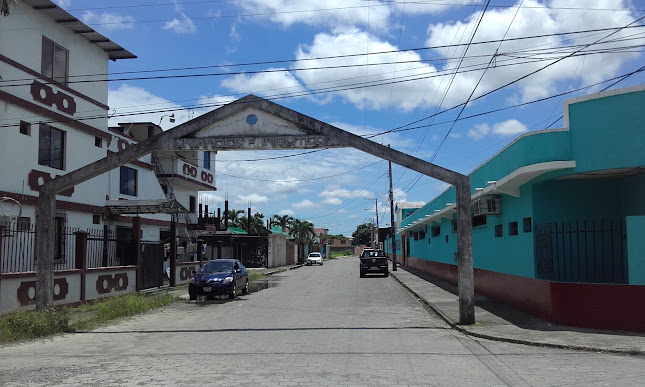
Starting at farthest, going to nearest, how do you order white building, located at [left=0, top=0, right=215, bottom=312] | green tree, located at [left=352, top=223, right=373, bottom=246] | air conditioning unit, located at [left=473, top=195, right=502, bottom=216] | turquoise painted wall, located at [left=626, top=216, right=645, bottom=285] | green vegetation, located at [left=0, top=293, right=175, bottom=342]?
green tree, located at [left=352, top=223, right=373, bottom=246] < air conditioning unit, located at [left=473, top=195, right=502, bottom=216] < white building, located at [left=0, top=0, right=215, bottom=312] < green vegetation, located at [left=0, top=293, right=175, bottom=342] < turquoise painted wall, located at [left=626, top=216, right=645, bottom=285]

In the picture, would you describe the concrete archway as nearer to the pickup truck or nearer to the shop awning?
the shop awning

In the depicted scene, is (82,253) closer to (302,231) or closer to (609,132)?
(609,132)

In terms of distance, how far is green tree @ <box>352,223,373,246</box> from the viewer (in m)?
152

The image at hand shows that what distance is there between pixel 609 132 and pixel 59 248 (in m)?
17.8

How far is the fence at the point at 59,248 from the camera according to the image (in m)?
14.8

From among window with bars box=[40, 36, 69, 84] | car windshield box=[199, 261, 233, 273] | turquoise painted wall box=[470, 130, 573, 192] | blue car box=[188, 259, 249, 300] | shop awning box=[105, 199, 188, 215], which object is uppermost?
window with bars box=[40, 36, 69, 84]

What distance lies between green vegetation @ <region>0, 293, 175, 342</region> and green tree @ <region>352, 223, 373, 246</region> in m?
134

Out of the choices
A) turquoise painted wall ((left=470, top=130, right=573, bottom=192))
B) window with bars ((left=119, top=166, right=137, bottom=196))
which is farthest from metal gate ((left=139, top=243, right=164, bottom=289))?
turquoise painted wall ((left=470, top=130, right=573, bottom=192))

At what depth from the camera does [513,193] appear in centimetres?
1519

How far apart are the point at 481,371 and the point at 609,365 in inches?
83.3

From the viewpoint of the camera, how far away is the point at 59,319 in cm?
1260

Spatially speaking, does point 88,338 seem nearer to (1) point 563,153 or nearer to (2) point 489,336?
(2) point 489,336

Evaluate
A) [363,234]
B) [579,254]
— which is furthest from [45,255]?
[363,234]

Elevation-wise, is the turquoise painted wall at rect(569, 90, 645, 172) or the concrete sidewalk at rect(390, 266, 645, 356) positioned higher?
the turquoise painted wall at rect(569, 90, 645, 172)
